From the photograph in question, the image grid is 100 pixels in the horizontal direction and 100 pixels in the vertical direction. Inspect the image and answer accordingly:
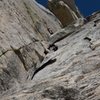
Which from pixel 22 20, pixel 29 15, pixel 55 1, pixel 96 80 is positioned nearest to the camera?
pixel 96 80

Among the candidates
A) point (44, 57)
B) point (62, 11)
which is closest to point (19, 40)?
point (44, 57)

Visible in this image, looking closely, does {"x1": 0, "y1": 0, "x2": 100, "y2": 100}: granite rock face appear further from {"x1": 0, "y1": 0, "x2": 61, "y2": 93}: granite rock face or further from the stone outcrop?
the stone outcrop

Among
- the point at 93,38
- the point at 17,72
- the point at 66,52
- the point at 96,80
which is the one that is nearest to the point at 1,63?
the point at 17,72

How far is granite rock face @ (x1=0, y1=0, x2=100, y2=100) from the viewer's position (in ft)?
66.0

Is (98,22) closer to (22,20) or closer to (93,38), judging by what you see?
(93,38)

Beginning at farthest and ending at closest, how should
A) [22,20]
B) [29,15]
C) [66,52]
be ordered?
[29,15], [22,20], [66,52]

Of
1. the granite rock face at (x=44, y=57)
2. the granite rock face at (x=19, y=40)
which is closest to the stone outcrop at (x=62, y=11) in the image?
the granite rock face at (x=44, y=57)

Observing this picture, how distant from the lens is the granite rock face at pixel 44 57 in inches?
792

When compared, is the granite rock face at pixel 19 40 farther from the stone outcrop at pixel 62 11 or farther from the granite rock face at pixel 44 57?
the stone outcrop at pixel 62 11

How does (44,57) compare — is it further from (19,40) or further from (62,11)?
(62,11)

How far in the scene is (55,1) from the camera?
6594 centimetres

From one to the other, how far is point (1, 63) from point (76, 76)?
11.1 m

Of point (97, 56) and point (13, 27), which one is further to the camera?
point (13, 27)

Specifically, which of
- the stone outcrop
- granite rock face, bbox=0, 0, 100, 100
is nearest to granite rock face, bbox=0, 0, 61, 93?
granite rock face, bbox=0, 0, 100, 100
